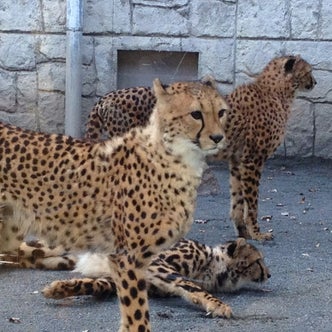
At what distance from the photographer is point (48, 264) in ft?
15.8

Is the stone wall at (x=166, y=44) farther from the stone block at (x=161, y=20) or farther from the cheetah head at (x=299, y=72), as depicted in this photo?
the cheetah head at (x=299, y=72)

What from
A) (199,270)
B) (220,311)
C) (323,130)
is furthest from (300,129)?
(220,311)

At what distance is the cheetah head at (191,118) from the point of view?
3.70 m

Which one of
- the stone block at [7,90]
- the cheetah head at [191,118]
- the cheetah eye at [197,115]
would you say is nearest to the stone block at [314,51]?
the stone block at [7,90]

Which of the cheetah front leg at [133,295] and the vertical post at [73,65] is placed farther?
the vertical post at [73,65]

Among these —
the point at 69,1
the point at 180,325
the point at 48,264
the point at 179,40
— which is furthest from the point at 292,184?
the point at 180,325

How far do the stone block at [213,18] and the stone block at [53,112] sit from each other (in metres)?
1.12

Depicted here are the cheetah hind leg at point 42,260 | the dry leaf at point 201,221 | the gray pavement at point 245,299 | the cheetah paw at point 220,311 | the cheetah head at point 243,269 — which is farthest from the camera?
the dry leaf at point 201,221

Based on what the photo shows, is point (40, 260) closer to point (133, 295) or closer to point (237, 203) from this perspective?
point (133, 295)

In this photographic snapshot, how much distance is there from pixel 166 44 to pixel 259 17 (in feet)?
2.33

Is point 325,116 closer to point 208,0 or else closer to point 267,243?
point 208,0

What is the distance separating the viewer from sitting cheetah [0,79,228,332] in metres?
3.73

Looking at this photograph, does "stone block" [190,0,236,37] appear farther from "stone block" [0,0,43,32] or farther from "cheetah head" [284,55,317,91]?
"cheetah head" [284,55,317,91]

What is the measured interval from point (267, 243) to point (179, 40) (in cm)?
251
